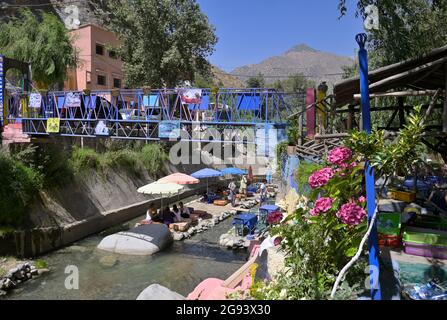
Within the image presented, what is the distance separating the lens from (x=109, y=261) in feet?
48.8

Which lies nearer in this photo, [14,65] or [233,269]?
[233,269]

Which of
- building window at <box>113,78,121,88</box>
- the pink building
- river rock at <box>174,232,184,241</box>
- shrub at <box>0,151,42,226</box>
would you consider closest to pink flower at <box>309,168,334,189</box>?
river rock at <box>174,232,184,241</box>

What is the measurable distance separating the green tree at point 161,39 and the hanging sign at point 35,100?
39.2ft

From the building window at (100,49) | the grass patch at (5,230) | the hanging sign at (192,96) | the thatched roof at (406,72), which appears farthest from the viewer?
the building window at (100,49)

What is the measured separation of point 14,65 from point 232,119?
12584 millimetres

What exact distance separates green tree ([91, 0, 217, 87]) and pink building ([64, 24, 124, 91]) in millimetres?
6128

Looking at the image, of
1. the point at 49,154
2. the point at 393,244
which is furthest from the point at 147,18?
the point at 393,244

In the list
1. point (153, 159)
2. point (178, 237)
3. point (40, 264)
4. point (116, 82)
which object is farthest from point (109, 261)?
point (116, 82)

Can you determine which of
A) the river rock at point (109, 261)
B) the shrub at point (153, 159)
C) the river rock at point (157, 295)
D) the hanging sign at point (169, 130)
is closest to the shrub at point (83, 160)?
the shrub at point (153, 159)

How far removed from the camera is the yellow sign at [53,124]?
61.0 ft

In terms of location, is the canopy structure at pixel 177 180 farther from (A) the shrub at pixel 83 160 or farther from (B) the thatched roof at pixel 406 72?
(B) the thatched roof at pixel 406 72

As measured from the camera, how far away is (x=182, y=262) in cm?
1507

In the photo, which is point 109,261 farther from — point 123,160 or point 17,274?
point 123,160
